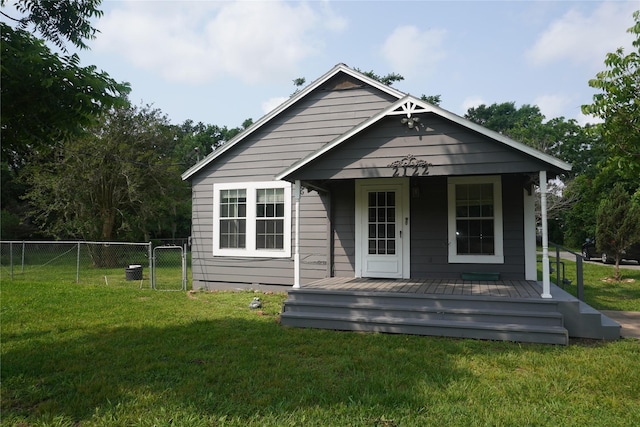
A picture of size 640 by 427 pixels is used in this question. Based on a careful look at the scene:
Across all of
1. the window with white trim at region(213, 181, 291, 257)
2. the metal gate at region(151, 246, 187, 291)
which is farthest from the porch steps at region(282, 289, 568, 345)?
the metal gate at region(151, 246, 187, 291)

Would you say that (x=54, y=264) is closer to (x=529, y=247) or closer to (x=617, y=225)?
(x=529, y=247)

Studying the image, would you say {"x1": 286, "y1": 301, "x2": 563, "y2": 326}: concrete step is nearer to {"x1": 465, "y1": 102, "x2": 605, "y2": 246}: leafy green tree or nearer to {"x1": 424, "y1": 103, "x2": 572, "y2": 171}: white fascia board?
{"x1": 424, "y1": 103, "x2": 572, "y2": 171}: white fascia board

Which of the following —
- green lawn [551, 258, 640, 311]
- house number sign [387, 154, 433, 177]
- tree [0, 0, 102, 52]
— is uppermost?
tree [0, 0, 102, 52]

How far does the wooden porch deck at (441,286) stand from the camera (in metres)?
6.22

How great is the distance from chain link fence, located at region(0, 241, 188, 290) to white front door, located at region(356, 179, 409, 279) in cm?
473

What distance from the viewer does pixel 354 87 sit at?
9.13 meters

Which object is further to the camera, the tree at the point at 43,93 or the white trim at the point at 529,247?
the white trim at the point at 529,247

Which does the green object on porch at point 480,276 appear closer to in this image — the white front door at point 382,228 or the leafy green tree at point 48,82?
the white front door at point 382,228

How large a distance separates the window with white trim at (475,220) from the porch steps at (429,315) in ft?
6.83

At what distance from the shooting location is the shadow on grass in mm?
3500

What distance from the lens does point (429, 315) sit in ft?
19.6

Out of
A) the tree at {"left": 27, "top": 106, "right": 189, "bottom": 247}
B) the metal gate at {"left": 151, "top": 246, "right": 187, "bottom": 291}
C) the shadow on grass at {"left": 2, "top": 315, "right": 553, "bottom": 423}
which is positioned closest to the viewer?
the shadow on grass at {"left": 2, "top": 315, "right": 553, "bottom": 423}

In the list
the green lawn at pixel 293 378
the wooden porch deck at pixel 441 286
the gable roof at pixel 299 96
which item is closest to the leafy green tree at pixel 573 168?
the gable roof at pixel 299 96

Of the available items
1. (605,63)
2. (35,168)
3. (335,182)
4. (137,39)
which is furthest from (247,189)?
(35,168)
